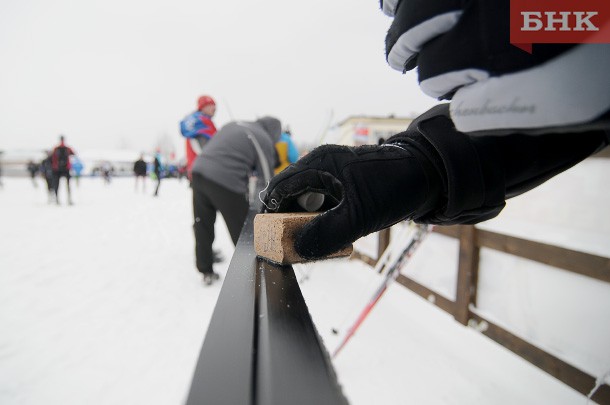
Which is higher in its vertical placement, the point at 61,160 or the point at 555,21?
the point at 555,21

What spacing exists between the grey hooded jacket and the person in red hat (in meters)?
0.90

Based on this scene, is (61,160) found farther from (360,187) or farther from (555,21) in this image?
(555,21)

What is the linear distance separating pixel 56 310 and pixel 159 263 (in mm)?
1470

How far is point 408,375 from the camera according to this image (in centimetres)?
187

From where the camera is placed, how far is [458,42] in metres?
0.50

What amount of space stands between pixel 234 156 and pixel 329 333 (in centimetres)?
190

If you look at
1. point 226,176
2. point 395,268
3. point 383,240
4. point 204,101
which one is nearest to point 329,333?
point 395,268

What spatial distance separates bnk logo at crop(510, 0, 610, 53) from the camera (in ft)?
1.48

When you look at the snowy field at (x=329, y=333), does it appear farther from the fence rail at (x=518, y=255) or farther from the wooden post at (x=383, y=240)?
the wooden post at (x=383, y=240)

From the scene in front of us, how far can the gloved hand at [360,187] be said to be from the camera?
684 mm

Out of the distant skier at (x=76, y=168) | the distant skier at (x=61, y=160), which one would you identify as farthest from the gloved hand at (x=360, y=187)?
the distant skier at (x=76, y=168)

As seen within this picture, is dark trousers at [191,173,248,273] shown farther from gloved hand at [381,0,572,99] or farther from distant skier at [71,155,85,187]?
distant skier at [71,155,85,187]

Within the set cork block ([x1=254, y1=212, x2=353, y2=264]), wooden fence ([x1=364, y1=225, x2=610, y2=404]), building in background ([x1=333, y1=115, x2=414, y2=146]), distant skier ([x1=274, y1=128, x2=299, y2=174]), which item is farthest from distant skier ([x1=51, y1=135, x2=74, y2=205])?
building in background ([x1=333, y1=115, x2=414, y2=146])

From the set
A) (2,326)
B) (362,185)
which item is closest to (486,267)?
(362,185)
